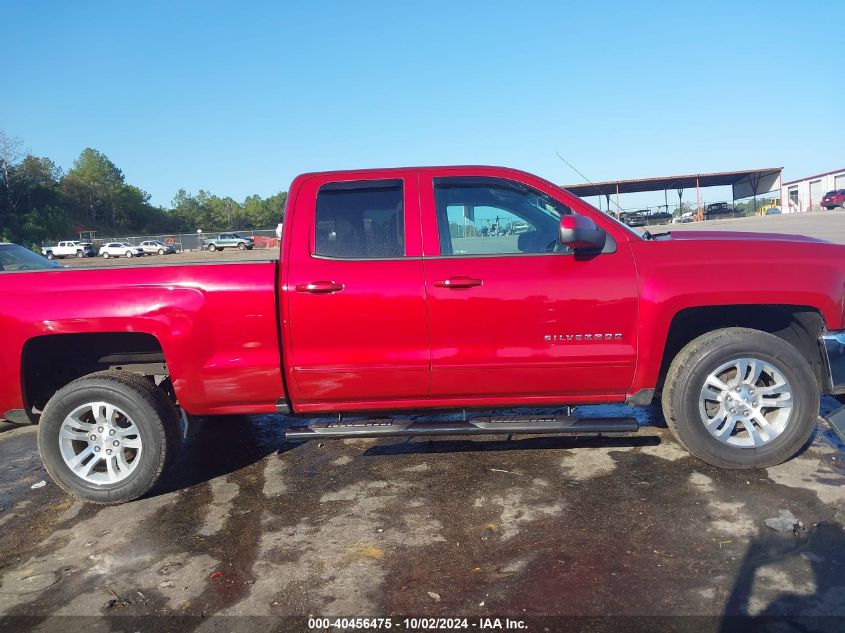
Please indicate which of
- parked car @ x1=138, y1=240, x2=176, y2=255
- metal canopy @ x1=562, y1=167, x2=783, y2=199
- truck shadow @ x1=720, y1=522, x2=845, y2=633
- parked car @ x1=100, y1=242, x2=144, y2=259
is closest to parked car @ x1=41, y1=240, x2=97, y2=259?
parked car @ x1=100, y1=242, x2=144, y2=259

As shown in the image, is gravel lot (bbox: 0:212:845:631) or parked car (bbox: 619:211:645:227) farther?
parked car (bbox: 619:211:645:227)

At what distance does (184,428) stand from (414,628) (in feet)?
8.01

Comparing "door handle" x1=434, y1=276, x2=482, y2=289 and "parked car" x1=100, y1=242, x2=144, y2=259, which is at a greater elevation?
"parked car" x1=100, y1=242, x2=144, y2=259

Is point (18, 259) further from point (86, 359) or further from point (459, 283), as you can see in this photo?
point (459, 283)

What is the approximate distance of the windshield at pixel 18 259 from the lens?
9.70m

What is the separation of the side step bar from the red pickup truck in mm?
13

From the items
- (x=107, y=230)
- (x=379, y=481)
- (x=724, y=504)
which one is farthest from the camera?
(x=107, y=230)

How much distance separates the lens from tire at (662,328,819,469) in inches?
154

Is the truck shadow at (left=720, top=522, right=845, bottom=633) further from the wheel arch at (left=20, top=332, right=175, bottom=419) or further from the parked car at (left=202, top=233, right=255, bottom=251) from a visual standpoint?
the parked car at (left=202, top=233, right=255, bottom=251)

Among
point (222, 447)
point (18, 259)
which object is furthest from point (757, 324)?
point (18, 259)

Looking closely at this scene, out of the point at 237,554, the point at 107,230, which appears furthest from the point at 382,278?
the point at 107,230

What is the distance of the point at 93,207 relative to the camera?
88.8 m

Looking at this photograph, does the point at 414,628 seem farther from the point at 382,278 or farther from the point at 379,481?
the point at 382,278

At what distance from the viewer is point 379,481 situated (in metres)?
4.26
